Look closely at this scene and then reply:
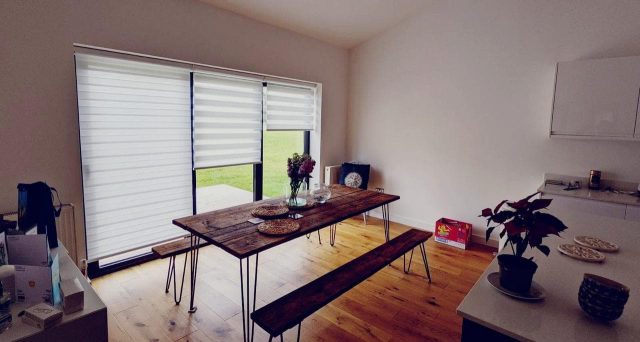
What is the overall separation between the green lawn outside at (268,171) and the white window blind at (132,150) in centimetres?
56

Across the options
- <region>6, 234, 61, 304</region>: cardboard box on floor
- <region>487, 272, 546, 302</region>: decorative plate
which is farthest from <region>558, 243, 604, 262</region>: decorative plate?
<region>6, 234, 61, 304</region>: cardboard box on floor

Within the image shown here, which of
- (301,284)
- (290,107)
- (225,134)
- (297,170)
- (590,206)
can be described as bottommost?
(301,284)

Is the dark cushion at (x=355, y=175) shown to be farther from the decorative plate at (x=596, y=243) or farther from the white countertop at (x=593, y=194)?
the decorative plate at (x=596, y=243)

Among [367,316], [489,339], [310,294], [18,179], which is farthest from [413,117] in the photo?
[18,179]

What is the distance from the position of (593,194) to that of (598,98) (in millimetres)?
913

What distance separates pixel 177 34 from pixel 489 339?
11.1ft

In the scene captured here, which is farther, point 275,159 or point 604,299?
point 275,159

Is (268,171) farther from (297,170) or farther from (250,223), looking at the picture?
(250,223)

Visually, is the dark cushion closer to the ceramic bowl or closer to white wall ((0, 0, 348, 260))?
white wall ((0, 0, 348, 260))

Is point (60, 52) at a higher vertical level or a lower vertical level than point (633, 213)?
higher

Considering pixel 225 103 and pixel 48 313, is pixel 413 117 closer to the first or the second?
pixel 225 103

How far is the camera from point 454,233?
4.08 metres

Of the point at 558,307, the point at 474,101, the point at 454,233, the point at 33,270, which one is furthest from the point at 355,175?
the point at 33,270

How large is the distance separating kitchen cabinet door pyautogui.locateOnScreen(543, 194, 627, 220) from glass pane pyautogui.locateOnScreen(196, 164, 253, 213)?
10.9ft
